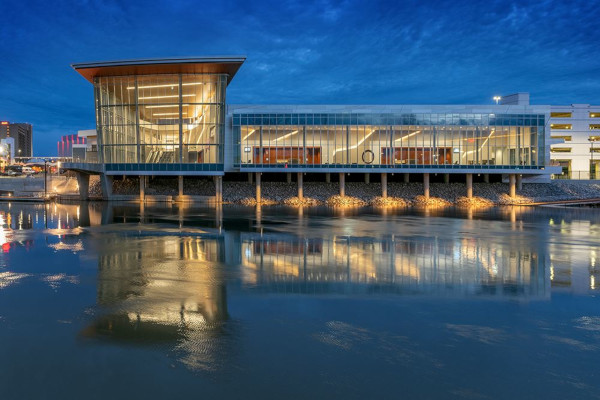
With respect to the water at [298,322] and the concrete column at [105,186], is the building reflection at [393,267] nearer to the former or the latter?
the water at [298,322]

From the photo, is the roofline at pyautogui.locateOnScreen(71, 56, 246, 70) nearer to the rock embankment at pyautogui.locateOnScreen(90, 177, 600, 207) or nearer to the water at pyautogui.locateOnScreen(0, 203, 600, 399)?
the rock embankment at pyautogui.locateOnScreen(90, 177, 600, 207)

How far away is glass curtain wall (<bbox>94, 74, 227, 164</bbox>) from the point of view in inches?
2005

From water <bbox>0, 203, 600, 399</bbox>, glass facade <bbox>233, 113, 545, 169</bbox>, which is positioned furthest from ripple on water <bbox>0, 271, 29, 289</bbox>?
glass facade <bbox>233, 113, 545, 169</bbox>

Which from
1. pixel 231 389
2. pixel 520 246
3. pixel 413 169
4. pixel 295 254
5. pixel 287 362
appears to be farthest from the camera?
pixel 413 169

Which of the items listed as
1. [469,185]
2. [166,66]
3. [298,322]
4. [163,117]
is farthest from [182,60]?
[298,322]

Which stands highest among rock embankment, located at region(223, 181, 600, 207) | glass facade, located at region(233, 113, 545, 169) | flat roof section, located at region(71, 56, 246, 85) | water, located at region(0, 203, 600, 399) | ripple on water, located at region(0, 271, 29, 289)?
flat roof section, located at region(71, 56, 246, 85)

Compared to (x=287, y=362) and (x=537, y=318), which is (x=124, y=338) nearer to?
(x=287, y=362)

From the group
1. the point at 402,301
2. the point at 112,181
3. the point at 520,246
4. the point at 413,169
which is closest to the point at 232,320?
the point at 402,301

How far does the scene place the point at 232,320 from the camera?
8.73 meters

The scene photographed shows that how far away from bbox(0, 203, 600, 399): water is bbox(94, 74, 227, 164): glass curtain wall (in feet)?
114

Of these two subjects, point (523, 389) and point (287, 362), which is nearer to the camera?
point (523, 389)

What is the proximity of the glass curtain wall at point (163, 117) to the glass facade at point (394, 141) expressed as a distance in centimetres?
370

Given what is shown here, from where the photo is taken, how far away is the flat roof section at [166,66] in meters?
47.3

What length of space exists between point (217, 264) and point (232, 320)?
5941mm
